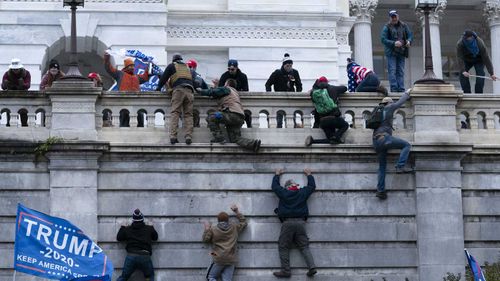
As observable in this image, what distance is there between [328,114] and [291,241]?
119 inches

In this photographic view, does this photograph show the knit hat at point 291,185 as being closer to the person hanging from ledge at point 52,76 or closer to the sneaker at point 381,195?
the sneaker at point 381,195

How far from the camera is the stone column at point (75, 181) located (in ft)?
124

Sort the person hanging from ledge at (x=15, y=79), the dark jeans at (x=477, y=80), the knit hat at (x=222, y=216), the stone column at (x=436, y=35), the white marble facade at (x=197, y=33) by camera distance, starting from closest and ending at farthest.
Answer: the knit hat at (x=222, y=216), the person hanging from ledge at (x=15, y=79), the dark jeans at (x=477, y=80), the white marble facade at (x=197, y=33), the stone column at (x=436, y=35)

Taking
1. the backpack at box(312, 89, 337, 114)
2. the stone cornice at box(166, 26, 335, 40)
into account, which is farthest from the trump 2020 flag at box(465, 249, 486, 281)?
the stone cornice at box(166, 26, 335, 40)

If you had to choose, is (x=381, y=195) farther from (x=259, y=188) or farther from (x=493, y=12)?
(x=493, y=12)

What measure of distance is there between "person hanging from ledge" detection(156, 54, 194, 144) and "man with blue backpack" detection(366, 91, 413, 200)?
4.00 m

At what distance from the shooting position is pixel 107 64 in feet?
139

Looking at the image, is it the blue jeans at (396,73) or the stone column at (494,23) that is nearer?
the blue jeans at (396,73)

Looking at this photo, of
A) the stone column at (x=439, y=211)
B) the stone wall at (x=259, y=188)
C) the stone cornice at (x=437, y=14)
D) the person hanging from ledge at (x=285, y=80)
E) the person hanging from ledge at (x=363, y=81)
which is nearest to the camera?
the stone wall at (x=259, y=188)

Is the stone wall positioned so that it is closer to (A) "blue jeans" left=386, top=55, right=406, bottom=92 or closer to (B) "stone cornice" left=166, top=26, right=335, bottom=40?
(A) "blue jeans" left=386, top=55, right=406, bottom=92

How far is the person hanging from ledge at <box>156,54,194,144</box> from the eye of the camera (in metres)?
38.3

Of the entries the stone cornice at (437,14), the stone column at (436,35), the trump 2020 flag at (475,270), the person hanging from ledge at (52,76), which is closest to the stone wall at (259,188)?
the trump 2020 flag at (475,270)

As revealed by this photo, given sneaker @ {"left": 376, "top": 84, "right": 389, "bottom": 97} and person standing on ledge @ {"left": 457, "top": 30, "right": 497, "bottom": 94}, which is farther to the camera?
person standing on ledge @ {"left": 457, "top": 30, "right": 497, "bottom": 94}

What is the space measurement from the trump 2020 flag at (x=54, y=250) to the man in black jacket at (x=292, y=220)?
4472mm
